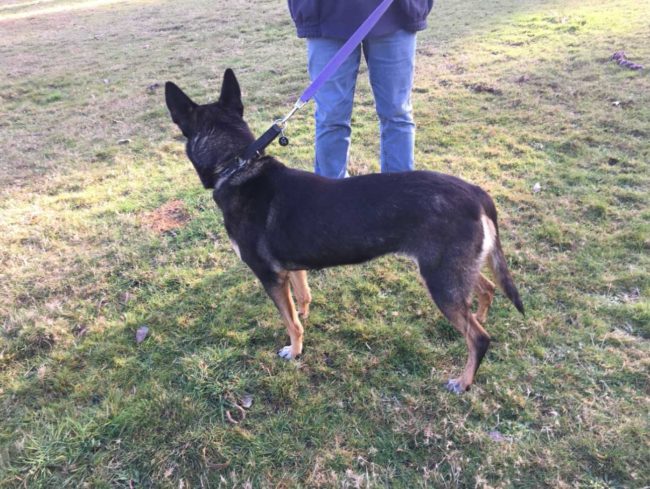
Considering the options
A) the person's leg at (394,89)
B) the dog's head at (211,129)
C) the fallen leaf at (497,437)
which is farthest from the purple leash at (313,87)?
the fallen leaf at (497,437)

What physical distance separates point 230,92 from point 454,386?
2.61m

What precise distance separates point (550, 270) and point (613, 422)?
4.84 feet

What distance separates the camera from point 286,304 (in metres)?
3.11

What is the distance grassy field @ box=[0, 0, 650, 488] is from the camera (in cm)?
256

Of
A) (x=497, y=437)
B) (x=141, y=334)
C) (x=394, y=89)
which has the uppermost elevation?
(x=394, y=89)

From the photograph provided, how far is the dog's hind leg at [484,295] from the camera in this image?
10.7 feet

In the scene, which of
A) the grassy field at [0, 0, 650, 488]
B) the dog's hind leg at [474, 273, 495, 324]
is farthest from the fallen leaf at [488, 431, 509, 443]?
the dog's hind leg at [474, 273, 495, 324]

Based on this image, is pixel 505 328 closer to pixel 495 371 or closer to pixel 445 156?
pixel 495 371

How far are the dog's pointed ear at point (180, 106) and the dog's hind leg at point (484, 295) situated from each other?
244cm

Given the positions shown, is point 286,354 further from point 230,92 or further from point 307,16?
point 307,16

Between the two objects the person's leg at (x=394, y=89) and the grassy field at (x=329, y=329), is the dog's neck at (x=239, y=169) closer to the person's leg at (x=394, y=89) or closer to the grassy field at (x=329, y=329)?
the grassy field at (x=329, y=329)

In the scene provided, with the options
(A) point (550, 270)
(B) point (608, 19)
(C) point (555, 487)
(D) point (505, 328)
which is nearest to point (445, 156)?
(A) point (550, 270)

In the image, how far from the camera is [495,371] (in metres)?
2.98

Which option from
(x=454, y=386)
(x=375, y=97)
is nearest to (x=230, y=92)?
(x=375, y=97)
